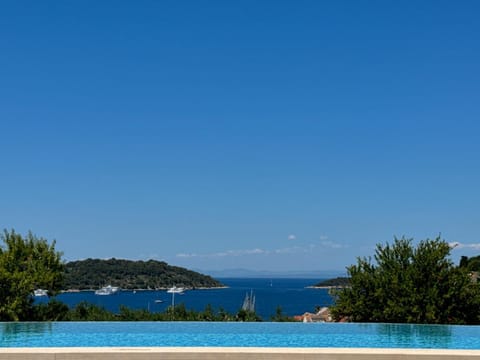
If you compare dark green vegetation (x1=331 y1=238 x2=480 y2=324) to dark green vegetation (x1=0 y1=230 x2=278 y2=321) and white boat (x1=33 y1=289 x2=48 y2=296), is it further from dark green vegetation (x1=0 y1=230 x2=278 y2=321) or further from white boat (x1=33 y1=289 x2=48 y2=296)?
white boat (x1=33 y1=289 x2=48 y2=296)

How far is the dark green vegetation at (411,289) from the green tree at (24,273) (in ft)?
27.6

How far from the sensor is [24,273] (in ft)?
56.4

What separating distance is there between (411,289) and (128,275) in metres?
133

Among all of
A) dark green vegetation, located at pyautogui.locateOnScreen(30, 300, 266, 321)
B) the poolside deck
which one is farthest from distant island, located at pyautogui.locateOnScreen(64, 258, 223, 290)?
the poolside deck

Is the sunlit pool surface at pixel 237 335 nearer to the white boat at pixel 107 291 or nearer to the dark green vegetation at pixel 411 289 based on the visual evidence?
the dark green vegetation at pixel 411 289

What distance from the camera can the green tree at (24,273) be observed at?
1706 centimetres

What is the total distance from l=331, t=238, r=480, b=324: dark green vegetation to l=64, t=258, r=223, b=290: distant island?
375ft

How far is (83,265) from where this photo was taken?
13375 cm

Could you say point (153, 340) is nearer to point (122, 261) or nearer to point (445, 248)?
point (445, 248)

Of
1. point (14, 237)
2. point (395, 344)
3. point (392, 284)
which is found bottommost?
point (395, 344)

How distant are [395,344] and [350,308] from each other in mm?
4654
